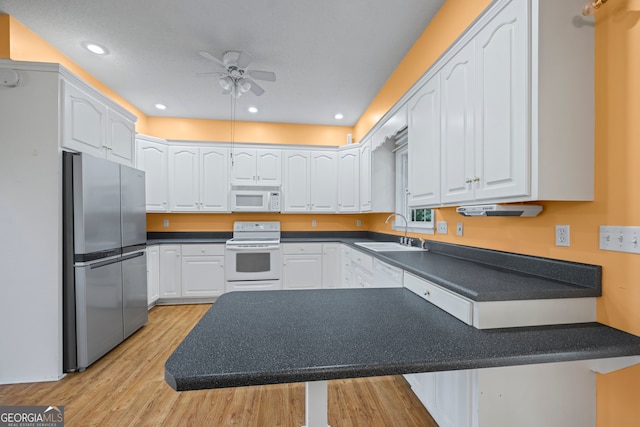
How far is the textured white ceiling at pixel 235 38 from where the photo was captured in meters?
2.07

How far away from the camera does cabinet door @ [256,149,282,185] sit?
4.19m

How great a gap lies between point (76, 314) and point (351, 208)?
3357 mm

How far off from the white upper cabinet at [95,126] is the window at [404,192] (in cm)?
304

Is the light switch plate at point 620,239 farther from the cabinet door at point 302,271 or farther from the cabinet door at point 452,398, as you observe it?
the cabinet door at point 302,271

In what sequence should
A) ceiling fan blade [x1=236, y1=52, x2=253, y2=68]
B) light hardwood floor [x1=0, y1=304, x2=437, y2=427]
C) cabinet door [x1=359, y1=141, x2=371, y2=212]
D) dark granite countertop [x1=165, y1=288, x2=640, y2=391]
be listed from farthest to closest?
1. cabinet door [x1=359, y1=141, x2=371, y2=212]
2. ceiling fan blade [x1=236, y1=52, x2=253, y2=68]
3. light hardwood floor [x1=0, y1=304, x2=437, y2=427]
4. dark granite countertop [x1=165, y1=288, x2=640, y2=391]

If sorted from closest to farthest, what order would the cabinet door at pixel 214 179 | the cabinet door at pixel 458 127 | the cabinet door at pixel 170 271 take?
the cabinet door at pixel 458 127
the cabinet door at pixel 170 271
the cabinet door at pixel 214 179

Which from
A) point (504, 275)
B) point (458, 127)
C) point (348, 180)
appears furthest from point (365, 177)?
point (504, 275)

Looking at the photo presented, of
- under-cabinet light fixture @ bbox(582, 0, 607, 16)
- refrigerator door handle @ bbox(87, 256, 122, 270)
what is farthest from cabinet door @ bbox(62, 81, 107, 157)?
under-cabinet light fixture @ bbox(582, 0, 607, 16)

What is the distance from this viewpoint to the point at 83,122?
88.2 inches

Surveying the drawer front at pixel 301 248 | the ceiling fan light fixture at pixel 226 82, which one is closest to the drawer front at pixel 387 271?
the drawer front at pixel 301 248

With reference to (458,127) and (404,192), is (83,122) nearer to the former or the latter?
(458,127)

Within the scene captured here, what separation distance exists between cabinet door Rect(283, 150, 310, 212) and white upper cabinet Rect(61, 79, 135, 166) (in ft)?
6.73

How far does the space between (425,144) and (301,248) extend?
256 cm

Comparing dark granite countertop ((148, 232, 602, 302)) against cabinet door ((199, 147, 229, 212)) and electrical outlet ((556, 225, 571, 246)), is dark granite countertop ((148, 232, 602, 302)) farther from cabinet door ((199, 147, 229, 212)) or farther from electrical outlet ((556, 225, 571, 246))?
cabinet door ((199, 147, 229, 212))
